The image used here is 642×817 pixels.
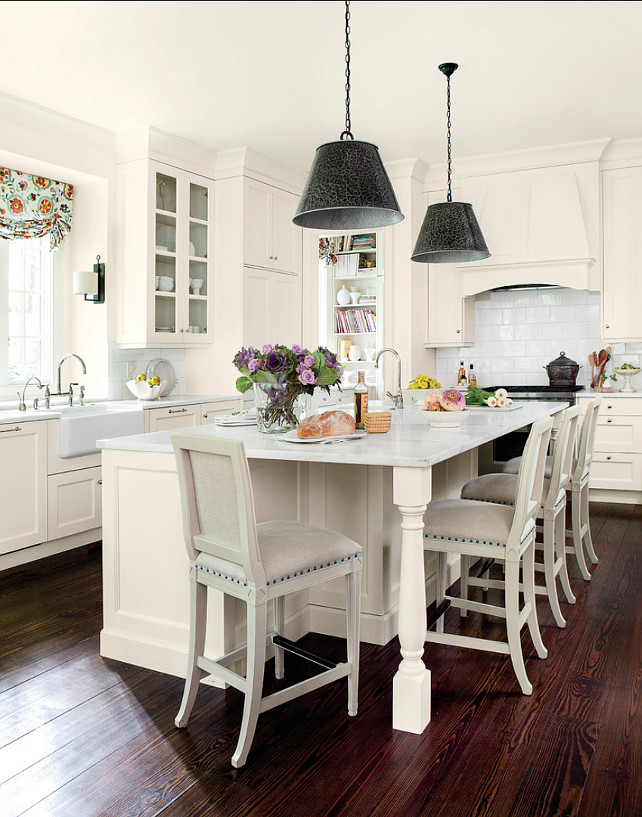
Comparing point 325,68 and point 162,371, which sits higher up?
point 325,68

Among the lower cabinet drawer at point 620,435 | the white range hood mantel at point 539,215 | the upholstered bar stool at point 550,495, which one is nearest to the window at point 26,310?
the upholstered bar stool at point 550,495

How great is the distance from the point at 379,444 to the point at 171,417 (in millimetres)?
2710

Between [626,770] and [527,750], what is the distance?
0.85 ft

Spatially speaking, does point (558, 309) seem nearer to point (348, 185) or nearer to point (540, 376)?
point (540, 376)

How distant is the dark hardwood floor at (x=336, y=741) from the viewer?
1.74m

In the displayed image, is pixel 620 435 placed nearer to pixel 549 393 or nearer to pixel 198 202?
pixel 549 393

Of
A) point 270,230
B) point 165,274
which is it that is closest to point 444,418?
point 165,274

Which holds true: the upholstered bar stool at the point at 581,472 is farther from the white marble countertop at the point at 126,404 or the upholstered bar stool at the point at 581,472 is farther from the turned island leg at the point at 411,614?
the white marble countertop at the point at 126,404

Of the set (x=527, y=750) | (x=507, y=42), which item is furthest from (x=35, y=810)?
(x=507, y=42)

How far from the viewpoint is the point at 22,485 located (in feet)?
12.5

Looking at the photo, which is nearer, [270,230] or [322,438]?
[322,438]

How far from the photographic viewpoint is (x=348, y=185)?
92.6 inches

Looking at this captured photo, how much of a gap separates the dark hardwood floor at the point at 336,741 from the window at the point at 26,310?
2436mm

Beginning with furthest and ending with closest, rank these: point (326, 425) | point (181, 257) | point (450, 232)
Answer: point (181, 257)
point (450, 232)
point (326, 425)
